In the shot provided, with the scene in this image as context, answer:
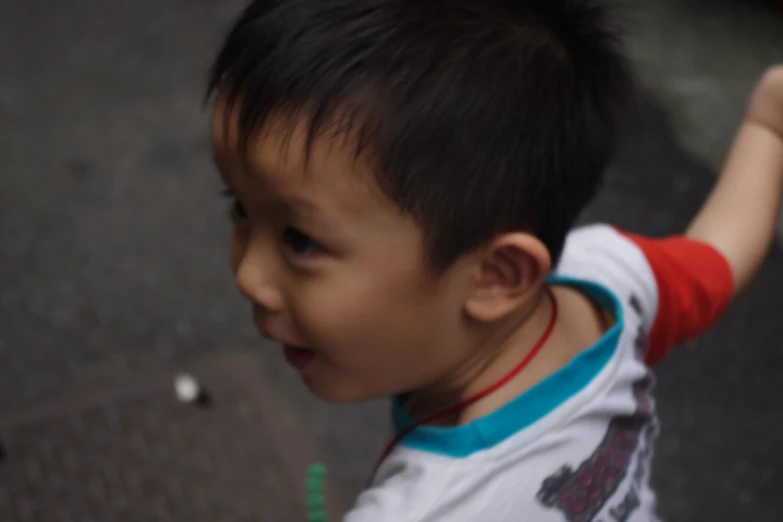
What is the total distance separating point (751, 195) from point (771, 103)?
10 cm

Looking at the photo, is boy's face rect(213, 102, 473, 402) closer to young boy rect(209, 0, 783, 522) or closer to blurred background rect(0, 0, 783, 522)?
young boy rect(209, 0, 783, 522)

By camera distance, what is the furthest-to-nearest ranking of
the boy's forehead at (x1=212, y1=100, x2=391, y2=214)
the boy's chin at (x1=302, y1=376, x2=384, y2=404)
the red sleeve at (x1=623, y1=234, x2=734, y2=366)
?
the red sleeve at (x1=623, y1=234, x2=734, y2=366) → the boy's chin at (x1=302, y1=376, x2=384, y2=404) → the boy's forehead at (x1=212, y1=100, x2=391, y2=214)

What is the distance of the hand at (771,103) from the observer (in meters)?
0.88

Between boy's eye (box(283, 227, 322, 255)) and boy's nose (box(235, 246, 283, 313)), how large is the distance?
0.03m

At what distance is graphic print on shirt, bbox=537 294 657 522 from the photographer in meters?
0.66

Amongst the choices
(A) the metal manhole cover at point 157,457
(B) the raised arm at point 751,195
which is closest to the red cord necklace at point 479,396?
(B) the raised arm at point 751,195

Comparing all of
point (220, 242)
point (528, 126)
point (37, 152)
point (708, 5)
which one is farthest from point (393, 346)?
point (708, 5)

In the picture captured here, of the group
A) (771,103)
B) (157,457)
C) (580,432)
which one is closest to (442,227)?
(580,432)

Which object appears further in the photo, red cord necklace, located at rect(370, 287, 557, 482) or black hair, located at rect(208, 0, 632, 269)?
red cord necklace, located at rect(370, 287, 557, 482)

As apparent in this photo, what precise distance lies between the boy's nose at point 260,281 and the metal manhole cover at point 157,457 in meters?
0.73

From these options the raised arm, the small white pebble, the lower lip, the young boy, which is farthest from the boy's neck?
the small white pebble

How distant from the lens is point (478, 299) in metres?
0.67

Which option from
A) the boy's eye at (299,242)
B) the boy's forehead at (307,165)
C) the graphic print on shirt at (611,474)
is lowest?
the graphic print on shirt at (611,474)

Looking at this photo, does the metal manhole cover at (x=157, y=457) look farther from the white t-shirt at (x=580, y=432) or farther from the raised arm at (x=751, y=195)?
the raised arm at (x=751, y=195)
